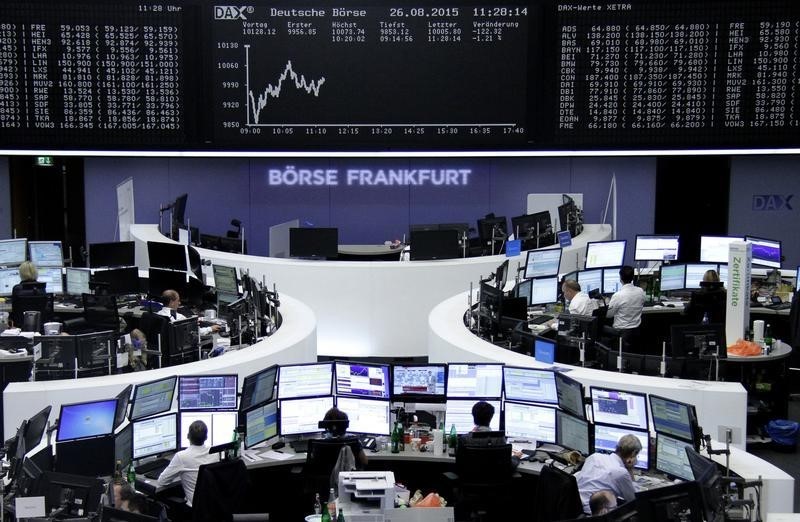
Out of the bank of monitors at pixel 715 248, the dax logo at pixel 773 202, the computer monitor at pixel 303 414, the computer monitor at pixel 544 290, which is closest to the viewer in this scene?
the computer monitor at pixel 303 414

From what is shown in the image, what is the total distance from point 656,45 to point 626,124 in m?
0.83

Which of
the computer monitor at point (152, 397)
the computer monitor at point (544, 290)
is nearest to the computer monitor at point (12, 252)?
the computer monitor at point (544, 290)

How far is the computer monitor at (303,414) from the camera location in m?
8.38

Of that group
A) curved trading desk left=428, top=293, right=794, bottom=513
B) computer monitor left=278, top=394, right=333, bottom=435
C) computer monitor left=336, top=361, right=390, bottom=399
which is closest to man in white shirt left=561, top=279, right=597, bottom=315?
curved trading desk left=428, top=293, right=794, bottom=513

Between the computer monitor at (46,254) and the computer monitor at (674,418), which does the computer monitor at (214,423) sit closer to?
the computer monitor at (674,418)

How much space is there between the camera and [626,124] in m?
11.7

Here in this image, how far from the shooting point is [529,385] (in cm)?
834

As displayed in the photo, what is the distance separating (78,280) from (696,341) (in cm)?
679

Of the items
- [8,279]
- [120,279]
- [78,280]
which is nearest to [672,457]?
[120,279]

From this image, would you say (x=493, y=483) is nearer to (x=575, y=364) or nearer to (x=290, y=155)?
(x=575, y=364)

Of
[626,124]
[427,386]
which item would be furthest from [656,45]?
[427,386]

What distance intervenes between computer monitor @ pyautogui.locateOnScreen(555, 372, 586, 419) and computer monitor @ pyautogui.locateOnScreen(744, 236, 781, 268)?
5662 millimetres

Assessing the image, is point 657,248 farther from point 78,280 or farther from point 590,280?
point 78,280

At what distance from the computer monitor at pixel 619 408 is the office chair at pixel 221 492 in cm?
232
